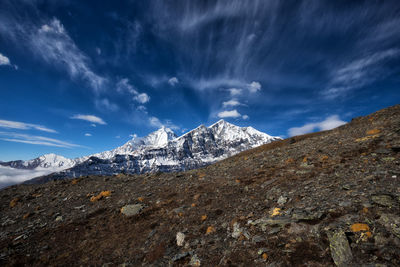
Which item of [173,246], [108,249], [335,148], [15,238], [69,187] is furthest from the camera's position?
[69,187]

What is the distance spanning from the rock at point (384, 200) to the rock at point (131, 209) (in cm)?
1590

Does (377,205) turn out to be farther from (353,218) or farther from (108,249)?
(108,249)

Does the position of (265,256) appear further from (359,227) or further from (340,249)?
(359,227)

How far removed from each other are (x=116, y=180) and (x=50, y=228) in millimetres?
12050

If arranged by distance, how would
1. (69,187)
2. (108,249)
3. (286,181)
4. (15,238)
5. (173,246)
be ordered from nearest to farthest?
(173,246)
(108,249)
(15,238)
(286,181)
(69,187)

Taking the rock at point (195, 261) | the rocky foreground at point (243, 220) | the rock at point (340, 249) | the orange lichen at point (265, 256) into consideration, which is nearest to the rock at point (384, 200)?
the rocky foreground at point (243, 220)

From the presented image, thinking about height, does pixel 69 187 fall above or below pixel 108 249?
above

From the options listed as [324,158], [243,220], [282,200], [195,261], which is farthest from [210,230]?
[324,158]

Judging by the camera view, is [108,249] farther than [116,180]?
No

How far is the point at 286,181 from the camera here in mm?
13922

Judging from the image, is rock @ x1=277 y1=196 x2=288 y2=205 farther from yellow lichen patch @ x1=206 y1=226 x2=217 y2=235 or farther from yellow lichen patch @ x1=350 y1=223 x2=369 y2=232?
yellow lichen patch @ x1=206 y1=226 x2=217 y2=235

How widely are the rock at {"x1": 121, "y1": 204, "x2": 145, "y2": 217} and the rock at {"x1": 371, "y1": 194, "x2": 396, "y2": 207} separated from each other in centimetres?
1590

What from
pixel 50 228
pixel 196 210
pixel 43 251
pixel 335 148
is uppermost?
pixel 335 148

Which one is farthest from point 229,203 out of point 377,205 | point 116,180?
point 116,180
